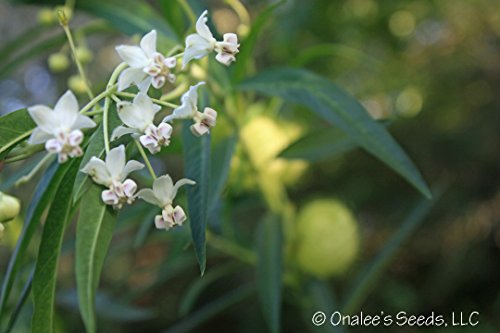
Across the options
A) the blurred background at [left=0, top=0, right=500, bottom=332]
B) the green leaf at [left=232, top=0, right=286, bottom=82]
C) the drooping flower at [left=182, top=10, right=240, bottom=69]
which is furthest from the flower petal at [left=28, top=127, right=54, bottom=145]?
the blurred background at [left=0, top=0, right=500, bottom=332]

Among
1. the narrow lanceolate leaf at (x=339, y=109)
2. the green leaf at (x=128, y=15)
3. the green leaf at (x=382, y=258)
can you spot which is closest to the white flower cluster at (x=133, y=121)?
the narrow lanceolate leaf at (x=339, y=109)

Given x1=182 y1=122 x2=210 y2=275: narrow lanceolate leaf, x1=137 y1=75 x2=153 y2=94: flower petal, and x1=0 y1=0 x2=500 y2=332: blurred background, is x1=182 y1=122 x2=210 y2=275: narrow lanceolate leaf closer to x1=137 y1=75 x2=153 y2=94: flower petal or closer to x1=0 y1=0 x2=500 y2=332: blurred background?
x1=137 y1=75 x2=153 y2=94: flower petal

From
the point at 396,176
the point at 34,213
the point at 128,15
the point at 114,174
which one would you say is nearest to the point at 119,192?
the point at 114,174

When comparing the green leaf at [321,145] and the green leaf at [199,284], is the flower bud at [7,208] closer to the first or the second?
the green leaf at [321,145]

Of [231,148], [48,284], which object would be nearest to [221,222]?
[231,148]

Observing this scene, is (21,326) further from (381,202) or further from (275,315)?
(381,202)
